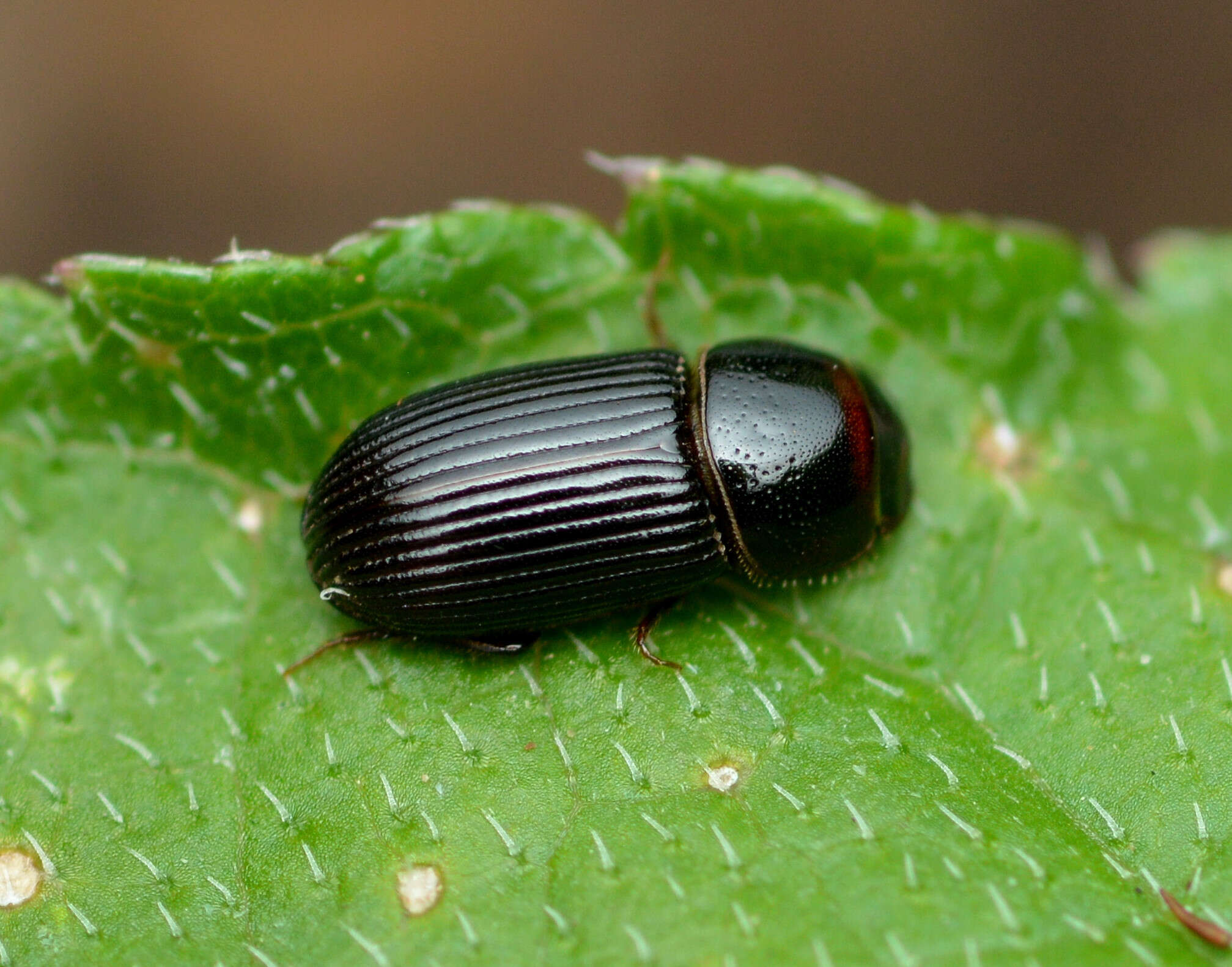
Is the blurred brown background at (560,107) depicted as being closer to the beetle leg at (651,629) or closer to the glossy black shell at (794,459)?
the glossy black shell at (794,459)

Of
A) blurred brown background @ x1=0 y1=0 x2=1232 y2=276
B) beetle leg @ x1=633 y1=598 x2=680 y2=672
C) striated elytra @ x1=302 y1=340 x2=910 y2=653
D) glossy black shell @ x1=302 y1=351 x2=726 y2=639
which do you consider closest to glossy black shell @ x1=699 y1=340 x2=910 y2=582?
striated elytra @ x1=302 y1=340 x2=910 y2=653

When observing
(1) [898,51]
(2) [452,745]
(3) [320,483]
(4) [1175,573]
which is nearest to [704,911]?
(2) [452,745]

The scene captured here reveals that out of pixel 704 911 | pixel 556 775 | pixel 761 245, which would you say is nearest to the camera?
pixel 704 911

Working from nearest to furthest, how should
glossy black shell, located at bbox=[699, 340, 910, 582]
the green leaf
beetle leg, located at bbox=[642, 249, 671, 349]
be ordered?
1. the green leaf
2. glossy black shell, located at bbox=[699, 340, 910, 582]
3. beetle leg, located at bbox=[642, 249, 671, 349]

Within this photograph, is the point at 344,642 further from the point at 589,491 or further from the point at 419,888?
the point at 589,491

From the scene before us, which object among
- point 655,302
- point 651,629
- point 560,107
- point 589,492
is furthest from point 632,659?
point 560,107

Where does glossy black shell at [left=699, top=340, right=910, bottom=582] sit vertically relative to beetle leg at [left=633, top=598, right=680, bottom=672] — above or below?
above

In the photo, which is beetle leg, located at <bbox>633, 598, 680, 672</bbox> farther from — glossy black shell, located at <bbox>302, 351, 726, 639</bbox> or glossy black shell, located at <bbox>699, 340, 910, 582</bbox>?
glossy black shell, located at <bbox>699, 340, 910, 582</bbox>

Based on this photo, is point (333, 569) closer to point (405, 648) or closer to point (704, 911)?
point (405, 648)
